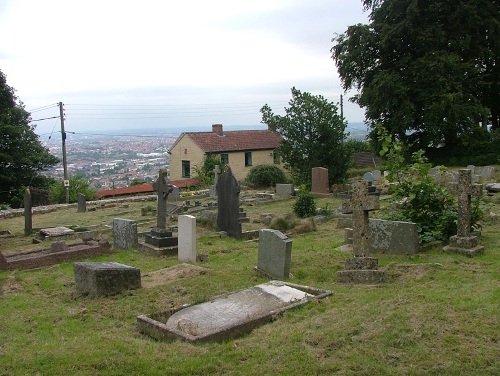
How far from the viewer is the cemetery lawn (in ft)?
16.0

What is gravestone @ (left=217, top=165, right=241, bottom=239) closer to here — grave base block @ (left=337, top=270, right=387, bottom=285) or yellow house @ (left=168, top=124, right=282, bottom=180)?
grave base block @ (left=337, top=270, right=387, bottom=285)

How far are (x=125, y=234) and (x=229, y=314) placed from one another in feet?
23.1

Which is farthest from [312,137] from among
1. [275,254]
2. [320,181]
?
[275,254]

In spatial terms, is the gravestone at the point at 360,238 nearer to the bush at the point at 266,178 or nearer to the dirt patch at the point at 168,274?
the dirt patch at the point at 168,274

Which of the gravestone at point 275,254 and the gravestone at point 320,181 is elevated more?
the gravestone at point 320,181

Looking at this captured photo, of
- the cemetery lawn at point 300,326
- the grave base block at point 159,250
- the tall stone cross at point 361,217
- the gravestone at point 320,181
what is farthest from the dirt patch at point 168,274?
the gravestone at point 320,181

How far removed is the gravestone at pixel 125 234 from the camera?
12.8 metres

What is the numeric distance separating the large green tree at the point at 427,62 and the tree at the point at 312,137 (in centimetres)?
570

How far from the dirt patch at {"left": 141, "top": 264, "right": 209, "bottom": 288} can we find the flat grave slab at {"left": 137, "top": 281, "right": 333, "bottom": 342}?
170 centimetres

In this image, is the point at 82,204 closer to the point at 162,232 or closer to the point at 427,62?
the point at 162,232

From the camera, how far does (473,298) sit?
20.8 ft

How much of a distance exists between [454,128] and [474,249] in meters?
23.1

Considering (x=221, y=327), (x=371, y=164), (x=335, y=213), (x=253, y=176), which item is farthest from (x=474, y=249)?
(x=371, y=164)

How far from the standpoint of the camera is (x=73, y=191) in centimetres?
3075
